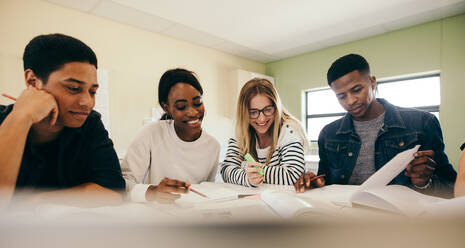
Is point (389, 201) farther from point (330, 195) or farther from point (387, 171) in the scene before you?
point (330, 195)

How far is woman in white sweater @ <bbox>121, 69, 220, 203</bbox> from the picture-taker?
1099 mm

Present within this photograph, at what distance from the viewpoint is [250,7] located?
293 cm

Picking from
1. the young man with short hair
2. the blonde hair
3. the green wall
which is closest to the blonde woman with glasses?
the blonde hair

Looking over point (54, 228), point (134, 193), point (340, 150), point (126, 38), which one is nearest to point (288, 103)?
point (126, 38)

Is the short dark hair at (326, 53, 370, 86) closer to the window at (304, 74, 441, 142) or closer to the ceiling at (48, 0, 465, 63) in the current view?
the window at (304, 74, 441, 142)

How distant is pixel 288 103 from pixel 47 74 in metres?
4.20

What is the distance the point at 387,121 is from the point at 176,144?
38.8 inches

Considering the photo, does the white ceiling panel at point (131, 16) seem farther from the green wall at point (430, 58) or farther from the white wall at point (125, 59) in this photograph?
the green wall at point (430, 58)

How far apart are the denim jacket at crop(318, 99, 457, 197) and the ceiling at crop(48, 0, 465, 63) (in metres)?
2.10

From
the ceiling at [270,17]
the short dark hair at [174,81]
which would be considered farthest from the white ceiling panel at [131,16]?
the short dark hair at [174,81]

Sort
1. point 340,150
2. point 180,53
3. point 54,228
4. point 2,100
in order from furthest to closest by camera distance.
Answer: point 180,53
point 2,100
point 340,150
point 54,228

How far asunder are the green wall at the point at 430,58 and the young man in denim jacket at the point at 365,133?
8.64ft

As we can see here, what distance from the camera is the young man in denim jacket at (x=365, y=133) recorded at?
1.12 meters

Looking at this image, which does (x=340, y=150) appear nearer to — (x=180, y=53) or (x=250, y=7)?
(x=250, y=7)
